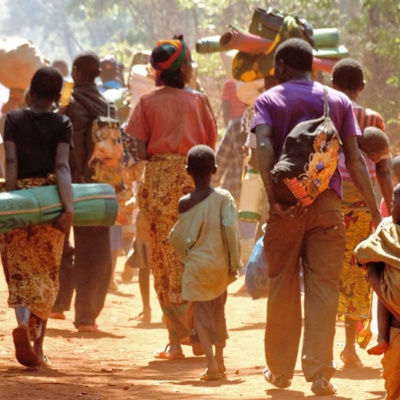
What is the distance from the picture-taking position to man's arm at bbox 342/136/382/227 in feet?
25.5

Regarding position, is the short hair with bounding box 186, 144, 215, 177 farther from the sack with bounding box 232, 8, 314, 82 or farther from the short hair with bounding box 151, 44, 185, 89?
the sack with bounding box 232, 8, 314, 82

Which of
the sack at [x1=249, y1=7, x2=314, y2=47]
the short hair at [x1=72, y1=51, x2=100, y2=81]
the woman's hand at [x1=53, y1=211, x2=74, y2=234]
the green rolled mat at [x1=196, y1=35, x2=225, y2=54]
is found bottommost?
the woman's hand at [x1=53, y1=211, x2=74, y2=234]

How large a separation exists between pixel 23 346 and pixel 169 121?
2179 millimetres

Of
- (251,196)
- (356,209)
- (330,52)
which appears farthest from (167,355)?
(251,196)

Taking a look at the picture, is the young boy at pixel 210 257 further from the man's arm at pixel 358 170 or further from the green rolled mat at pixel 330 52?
the green rolled mat at pixel 330 52

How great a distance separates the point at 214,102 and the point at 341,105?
70.4ft

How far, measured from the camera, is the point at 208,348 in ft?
27.3

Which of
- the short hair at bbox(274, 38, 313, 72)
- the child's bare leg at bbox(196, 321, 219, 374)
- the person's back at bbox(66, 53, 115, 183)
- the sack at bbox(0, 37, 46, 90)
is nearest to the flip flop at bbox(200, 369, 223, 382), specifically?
the child's bare leg at bbox(196, 321, 219, 374)

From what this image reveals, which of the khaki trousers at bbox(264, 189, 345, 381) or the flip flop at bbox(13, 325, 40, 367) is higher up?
the khaki trousers at bbox(264, 189, 345, 381)

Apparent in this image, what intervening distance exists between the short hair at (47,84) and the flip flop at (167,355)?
193 cm

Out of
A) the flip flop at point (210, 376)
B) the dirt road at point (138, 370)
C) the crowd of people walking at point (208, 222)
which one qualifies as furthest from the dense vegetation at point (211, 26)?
the flip flop at point (210, 376)

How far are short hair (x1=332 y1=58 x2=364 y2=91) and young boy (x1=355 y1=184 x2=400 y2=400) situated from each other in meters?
2.88

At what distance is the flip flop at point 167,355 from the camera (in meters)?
9.47

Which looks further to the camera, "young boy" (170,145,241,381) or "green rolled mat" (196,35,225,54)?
"green rolled mat" (196,35,225,54)
